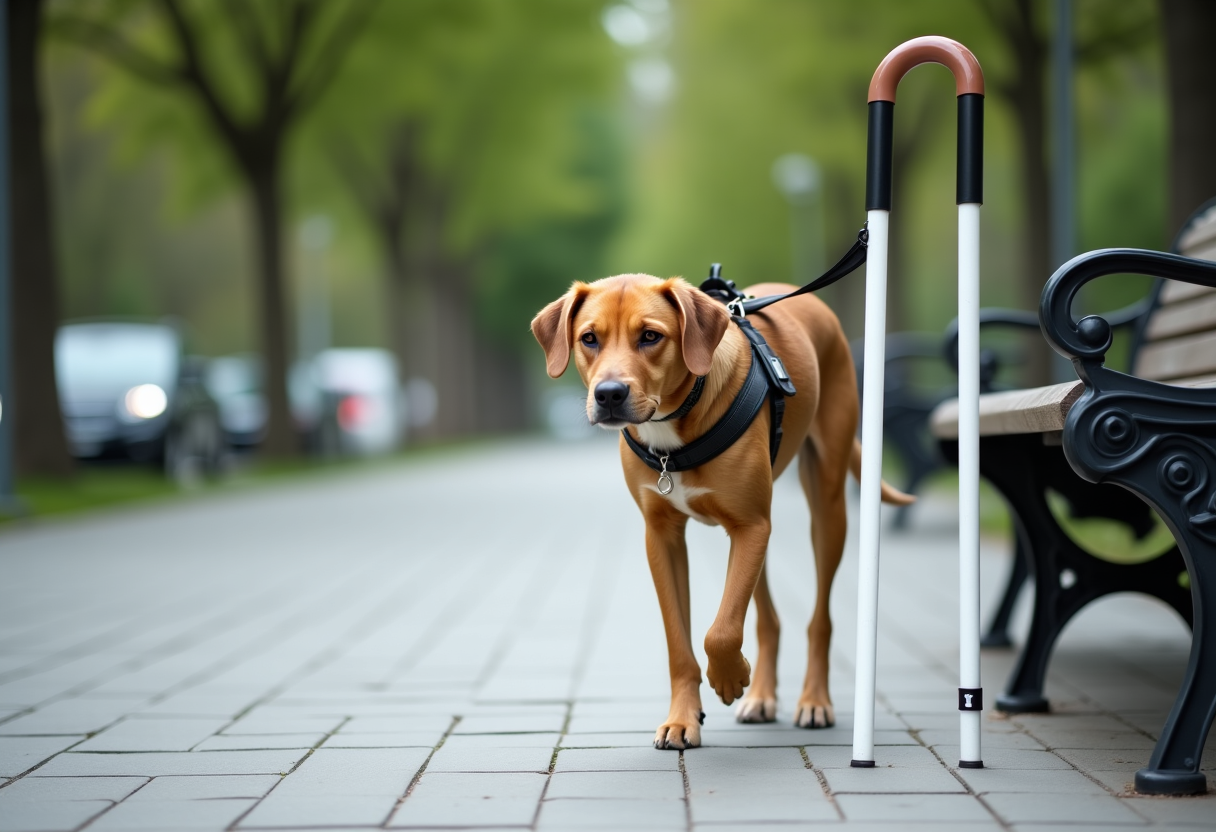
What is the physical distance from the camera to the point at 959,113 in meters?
3.65

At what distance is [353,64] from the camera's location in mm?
21703

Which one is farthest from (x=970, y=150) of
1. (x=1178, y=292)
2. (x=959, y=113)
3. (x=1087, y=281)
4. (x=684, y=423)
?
(x=1178, y=292)

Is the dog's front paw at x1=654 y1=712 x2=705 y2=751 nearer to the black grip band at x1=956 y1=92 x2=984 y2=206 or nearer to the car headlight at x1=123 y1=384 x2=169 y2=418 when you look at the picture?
the black grip band at x1=956 y1=92 x2=984 y2=206

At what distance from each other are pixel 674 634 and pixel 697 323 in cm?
90

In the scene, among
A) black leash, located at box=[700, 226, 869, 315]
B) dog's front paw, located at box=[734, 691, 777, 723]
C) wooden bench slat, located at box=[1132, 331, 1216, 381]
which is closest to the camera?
black leash, located at box=[700, 226, 869, 315]

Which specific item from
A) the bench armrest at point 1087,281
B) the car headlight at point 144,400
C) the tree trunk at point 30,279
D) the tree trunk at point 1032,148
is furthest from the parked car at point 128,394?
the bench armrest at point 1087,281

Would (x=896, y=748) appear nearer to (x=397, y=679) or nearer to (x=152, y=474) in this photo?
(x=397, y=679)

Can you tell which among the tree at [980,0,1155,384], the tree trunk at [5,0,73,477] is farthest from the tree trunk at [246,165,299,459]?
the tree at [980,0,1155,384]

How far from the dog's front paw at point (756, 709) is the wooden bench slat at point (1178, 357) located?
1838mm

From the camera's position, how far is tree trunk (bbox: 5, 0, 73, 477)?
47.5 ft

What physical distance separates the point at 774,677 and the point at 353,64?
18.9m

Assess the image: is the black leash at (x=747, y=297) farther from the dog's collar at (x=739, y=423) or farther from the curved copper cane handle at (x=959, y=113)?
the curved copper cane handle at (x=959, y=113)

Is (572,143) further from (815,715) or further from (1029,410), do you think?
(1029,410)

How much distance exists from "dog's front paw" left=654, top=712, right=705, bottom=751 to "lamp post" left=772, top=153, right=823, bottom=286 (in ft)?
77.0
